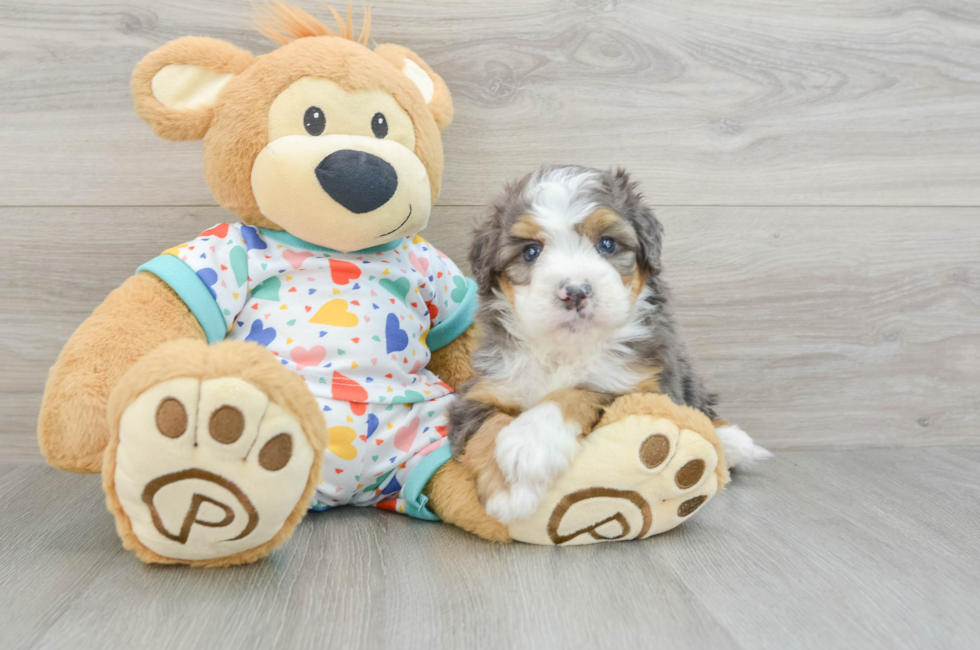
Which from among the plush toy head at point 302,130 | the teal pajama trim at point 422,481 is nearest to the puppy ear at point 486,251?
the plush toy head at point 302,130

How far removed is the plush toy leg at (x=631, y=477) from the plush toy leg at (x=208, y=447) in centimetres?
46

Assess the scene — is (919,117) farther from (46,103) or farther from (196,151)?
(46,103)

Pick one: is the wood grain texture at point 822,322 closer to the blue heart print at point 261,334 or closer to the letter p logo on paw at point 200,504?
the blue heart print at point 261,334

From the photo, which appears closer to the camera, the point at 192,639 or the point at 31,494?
the point at 192,639

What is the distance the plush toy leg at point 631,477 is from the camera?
1.31 metres

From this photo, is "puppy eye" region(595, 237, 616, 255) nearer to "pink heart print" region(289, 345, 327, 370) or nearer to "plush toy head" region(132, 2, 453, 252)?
"plush toy head" region(132, 2, 453, 252)

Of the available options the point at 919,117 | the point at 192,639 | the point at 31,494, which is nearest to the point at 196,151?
the point at 31,494

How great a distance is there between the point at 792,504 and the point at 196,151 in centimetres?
178

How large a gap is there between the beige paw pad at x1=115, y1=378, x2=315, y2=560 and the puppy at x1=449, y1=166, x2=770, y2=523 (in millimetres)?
375

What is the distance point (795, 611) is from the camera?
1.14 m

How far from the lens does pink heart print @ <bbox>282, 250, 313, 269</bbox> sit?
5.18 feet

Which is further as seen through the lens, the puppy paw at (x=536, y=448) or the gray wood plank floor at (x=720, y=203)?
the gray wood plank floor at (x=720, y=203)

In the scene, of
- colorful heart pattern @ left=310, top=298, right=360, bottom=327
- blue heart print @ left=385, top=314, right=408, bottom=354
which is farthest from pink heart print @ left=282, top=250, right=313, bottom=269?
blue heart print @ left=385, top=314, right=408, bottom=354

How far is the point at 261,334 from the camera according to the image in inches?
60.2
